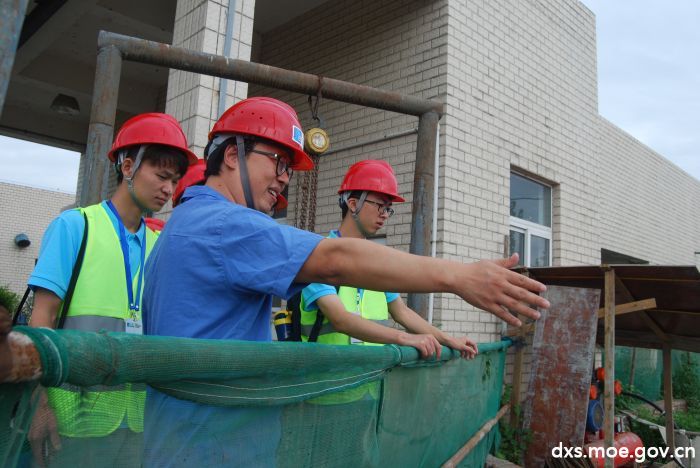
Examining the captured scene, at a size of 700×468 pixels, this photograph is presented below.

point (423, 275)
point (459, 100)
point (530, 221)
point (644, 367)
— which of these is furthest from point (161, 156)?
point (644, 367)

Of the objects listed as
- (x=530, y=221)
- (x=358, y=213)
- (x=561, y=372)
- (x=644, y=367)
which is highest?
(x=530, y=221)

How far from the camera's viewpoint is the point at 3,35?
77 cm

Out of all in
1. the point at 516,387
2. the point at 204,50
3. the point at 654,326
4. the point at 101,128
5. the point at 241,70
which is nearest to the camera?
the point at 101,128

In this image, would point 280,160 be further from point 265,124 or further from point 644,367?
point 644,367

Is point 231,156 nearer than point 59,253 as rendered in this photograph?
Yes

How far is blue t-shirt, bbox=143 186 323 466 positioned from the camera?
47.5 inches

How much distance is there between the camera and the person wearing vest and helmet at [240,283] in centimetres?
121

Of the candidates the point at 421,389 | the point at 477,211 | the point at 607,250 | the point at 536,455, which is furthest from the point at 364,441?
the point at 607,250

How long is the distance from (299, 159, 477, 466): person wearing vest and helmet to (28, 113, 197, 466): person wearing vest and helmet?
61cm

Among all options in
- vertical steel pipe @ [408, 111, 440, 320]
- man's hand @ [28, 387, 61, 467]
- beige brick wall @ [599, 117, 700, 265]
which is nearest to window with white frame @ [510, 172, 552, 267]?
vertical steel pipe @ [408, 111, 440, 320]

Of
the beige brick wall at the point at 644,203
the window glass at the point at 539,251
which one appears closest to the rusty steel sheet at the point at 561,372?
the window glass at the point at 539,251

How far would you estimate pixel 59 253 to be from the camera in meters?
2.06

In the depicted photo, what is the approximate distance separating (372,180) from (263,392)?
2.19 meters

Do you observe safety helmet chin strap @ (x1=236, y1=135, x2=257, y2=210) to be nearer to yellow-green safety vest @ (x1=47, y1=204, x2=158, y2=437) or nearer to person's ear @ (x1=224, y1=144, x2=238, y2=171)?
person's ear @ (x1=224, y1=144, x2=238, y2=171)
